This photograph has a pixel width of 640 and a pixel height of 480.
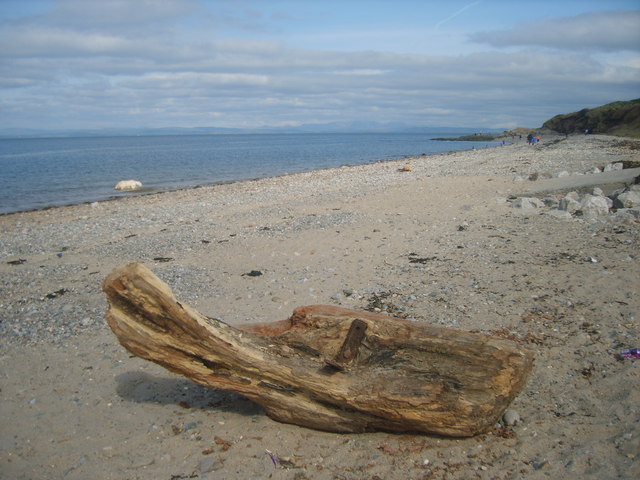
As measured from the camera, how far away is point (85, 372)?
7105 mm

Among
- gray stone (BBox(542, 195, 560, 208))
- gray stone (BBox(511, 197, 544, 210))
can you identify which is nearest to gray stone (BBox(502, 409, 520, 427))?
gray stone (BBox(511, 197, 544, 210))

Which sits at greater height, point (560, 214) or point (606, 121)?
point (606, 121)

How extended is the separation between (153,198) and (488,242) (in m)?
22.9

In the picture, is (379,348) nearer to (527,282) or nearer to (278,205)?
(527,282)

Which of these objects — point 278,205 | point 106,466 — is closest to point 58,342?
point 106,466

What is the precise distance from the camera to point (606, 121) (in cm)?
7656

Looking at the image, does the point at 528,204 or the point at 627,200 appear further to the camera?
the point at 528,204

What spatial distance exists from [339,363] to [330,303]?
12.3ft

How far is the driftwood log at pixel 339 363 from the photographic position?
4.82m

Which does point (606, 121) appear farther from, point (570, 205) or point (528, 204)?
point (570, 205)

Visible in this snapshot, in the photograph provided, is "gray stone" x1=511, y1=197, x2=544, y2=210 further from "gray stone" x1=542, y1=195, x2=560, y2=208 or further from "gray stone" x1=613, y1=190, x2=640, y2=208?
"gray stone" x1=613, y1=190, x2=640, y2=208

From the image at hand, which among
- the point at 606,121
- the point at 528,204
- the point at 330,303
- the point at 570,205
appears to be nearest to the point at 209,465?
the point at 330,303

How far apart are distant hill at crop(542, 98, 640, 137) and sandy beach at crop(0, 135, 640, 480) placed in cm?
5803

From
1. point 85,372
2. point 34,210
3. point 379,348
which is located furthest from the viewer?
point 34,210
